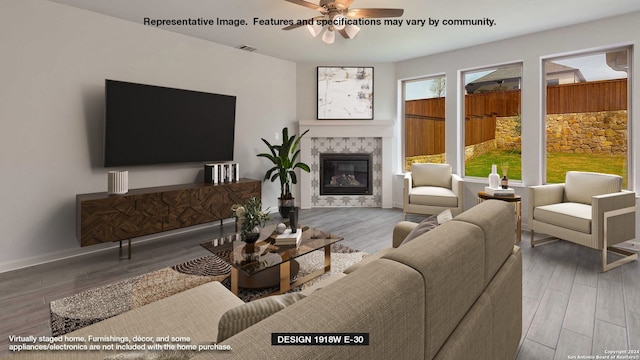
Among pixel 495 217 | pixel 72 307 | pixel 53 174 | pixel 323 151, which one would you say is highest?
pixel 323 151

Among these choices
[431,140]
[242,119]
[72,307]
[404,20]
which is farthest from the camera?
[431,140]

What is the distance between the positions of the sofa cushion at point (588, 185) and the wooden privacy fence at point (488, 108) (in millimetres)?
1016

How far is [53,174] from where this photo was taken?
3355 mm

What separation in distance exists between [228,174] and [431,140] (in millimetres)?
3574

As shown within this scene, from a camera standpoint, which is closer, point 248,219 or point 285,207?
point 248,219

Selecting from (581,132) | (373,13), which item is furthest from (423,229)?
(581,132)

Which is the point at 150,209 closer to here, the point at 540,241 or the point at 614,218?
the point at 540,241

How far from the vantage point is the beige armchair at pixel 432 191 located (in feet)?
14.8

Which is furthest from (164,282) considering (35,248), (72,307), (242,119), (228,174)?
(242,119)

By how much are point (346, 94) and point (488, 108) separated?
7.83ft

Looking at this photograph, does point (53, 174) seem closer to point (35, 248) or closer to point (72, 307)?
point (35, 248)

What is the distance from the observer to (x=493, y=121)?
16.5 ft

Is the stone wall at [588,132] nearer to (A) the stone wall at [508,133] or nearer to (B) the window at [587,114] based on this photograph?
(B) the window at [587,114]

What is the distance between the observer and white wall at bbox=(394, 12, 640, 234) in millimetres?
3732
